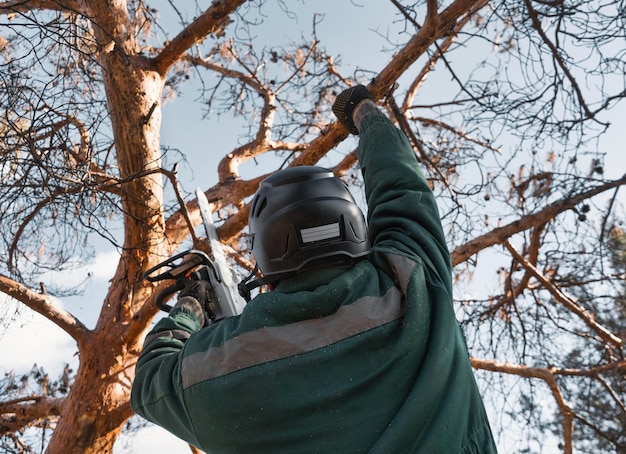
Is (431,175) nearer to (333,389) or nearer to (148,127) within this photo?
(148,127)

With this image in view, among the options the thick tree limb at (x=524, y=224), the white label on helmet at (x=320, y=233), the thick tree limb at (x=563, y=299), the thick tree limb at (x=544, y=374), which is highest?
the thick tree limb at (x=524, y=224)

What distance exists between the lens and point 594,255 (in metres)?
4.99

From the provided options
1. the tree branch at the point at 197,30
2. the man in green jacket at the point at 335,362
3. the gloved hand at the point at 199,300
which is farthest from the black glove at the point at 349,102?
the tree branch at the point at 197,30

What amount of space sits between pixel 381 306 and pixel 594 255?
425 centimetres

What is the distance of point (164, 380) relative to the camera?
1.46 m

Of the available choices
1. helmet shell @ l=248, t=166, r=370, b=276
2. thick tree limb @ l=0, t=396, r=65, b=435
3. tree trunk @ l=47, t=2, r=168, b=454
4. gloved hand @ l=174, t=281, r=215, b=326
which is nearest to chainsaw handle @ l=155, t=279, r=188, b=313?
gloved hand @ l=174, t=281, r=215, b=326

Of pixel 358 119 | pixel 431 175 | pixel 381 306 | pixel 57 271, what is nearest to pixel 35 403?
pixel 57 271

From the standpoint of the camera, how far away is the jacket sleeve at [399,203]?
1.55 metres

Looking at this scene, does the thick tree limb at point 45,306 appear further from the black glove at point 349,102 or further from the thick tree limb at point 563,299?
the thick tree limb at point 563,299

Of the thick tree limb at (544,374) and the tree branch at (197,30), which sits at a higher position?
the tree branch at (197,30)

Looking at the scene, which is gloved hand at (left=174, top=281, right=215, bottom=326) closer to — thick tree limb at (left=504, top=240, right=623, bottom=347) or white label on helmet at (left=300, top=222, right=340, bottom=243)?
white label on helmet at (left=300, top=222, right=340, bottom=243)

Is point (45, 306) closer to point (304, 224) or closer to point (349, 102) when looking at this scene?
point (349, 102)

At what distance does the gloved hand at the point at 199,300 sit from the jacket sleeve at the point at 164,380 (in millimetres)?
97

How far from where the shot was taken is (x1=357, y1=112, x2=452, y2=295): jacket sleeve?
155 cm
